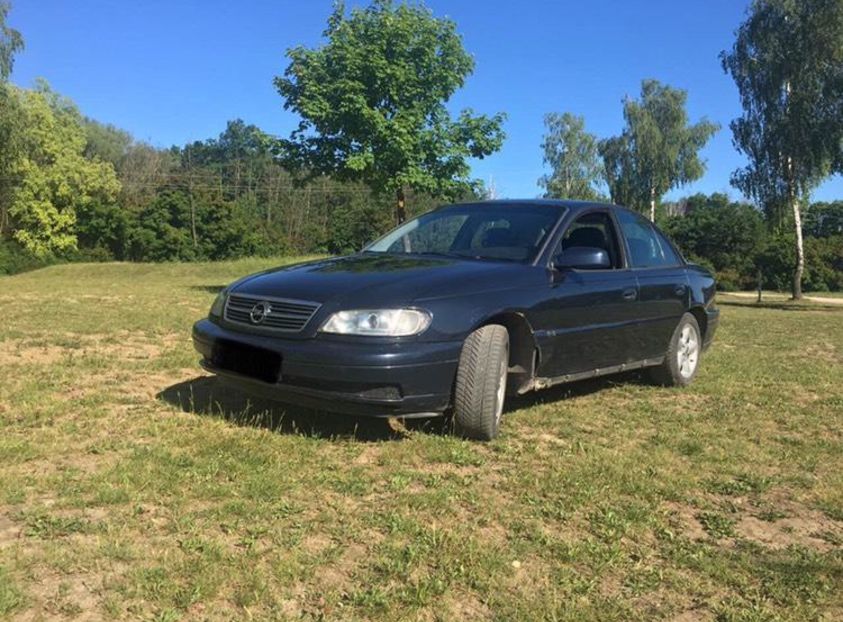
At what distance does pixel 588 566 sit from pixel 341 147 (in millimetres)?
15834

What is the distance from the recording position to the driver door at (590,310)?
15.3 feet

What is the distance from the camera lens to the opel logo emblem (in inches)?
160

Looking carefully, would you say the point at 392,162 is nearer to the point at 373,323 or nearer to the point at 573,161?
the point at 373,323

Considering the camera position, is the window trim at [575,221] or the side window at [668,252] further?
the side window at [668,252]

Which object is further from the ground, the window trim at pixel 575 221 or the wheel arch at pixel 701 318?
the window trim at pixel 575 221

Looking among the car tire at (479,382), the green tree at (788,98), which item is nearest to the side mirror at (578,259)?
the car tire at (479,382)

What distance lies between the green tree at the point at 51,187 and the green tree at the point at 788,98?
42338 mm

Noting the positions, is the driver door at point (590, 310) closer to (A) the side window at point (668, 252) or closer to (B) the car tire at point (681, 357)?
(B) the car tire at point (681, 357)

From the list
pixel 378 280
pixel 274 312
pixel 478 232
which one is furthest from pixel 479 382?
pixel 478 232

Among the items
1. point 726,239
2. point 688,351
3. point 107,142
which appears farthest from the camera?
point 107,142

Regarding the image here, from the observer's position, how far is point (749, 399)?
5.89m

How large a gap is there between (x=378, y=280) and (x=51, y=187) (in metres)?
53.1

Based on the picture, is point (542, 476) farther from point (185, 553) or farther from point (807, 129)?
point (807, 129)

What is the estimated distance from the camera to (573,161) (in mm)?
53906
